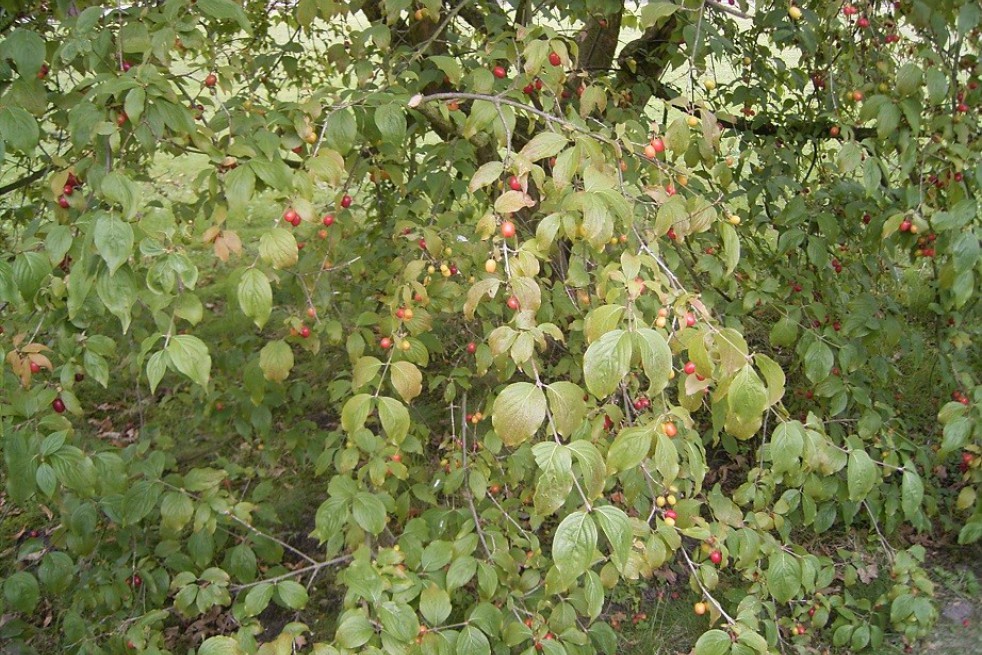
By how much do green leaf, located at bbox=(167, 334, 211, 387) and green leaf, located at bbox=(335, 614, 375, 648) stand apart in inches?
24.8

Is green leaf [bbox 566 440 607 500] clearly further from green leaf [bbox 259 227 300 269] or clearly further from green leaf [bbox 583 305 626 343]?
green leaf [bbox 259 227 300 269]

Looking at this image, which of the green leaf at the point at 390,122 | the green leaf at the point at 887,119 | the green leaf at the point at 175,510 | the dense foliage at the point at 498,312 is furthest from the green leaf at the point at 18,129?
the green leaf at the point at 887,119

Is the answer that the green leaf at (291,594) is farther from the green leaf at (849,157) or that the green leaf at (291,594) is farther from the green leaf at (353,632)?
the green leaf at (849,157)

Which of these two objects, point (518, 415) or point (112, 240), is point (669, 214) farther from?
point (112, 240)

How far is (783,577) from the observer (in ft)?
7.12

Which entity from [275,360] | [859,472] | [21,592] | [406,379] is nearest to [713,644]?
[859,472]

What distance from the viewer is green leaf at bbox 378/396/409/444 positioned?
1.75m

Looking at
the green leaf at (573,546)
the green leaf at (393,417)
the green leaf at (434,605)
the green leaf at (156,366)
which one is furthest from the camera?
A: the green leaf at (434,605)

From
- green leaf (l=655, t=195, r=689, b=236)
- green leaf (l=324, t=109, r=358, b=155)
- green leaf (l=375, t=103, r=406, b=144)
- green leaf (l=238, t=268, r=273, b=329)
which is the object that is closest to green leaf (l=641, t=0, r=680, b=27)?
green leaf (l=655, t=195, r=689, b=236)

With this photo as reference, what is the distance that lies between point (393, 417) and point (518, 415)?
18.0 inches

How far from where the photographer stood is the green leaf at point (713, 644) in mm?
1631

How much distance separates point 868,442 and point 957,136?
1272mm

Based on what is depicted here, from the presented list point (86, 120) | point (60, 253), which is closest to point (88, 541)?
point (60, 253)

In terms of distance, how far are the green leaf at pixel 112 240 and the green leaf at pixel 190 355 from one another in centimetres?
18
